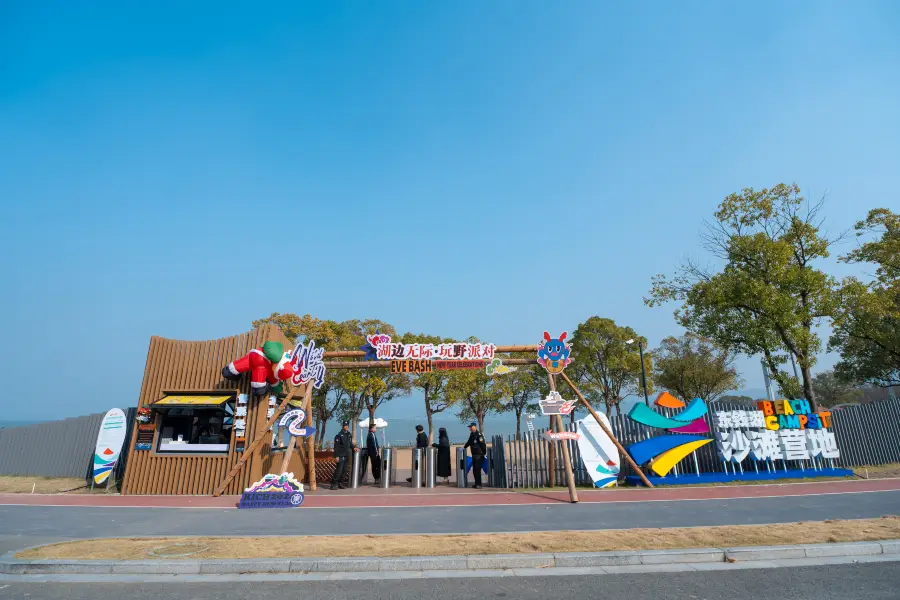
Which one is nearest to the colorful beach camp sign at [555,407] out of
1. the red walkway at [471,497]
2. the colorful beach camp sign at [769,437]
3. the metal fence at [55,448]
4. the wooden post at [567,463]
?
the wooden post at [567,463]

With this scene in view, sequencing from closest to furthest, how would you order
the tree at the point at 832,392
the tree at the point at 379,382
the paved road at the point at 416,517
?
the paved road at the point at 416,517 → the tree at the point at 379,382 → the tree at the point at 832,392

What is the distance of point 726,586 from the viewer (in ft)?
17.6

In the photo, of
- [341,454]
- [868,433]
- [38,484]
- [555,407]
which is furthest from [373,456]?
[868,433]

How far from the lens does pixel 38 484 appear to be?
49.5ft

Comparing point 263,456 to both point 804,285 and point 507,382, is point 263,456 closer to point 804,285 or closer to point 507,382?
point 804,285

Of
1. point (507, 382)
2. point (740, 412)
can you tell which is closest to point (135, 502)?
point (740, 412)

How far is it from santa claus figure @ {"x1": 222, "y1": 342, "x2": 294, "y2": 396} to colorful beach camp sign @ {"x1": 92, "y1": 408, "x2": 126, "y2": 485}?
3946mm

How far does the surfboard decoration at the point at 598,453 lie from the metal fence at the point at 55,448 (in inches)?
541

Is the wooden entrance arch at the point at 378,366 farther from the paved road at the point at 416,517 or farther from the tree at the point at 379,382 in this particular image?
the tree at the point at 379,382

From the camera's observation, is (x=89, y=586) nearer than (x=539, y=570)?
Yes

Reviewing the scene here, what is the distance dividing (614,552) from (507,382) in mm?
30391

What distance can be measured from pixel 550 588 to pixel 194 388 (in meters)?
12.3

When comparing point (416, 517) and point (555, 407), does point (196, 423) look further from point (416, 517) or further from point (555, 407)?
point (555, 407)

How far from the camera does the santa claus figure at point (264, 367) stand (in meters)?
13.1
